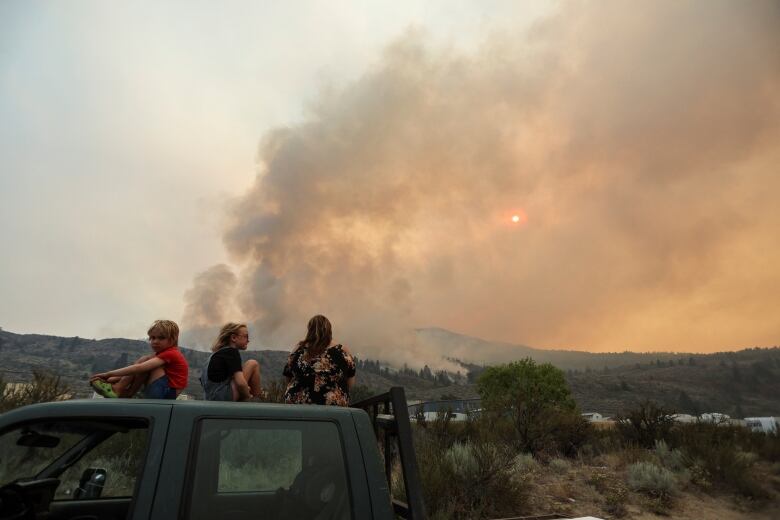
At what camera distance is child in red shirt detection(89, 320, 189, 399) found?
3793 mm

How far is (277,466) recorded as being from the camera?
7.59ft

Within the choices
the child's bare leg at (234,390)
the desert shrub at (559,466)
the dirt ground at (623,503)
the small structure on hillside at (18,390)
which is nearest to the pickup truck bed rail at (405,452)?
the child's bare leg at (234,390)

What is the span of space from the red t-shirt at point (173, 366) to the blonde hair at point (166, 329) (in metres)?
0.12

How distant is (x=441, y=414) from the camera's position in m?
14.1

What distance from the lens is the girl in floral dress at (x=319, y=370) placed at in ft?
13.2

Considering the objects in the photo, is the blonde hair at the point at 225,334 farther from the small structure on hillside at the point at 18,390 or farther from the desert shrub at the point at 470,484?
the small structure on hillside at the point at 18,390

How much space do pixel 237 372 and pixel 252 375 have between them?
260 millimetres

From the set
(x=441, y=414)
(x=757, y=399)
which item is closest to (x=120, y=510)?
(x=441, y=414)

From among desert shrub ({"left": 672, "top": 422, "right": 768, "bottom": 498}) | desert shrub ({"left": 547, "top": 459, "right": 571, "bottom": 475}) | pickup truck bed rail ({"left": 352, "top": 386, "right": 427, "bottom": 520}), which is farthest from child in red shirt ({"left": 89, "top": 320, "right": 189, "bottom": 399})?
desert shrub ({"left": 672, "top": 422, "right": 768, "bottom": 498})

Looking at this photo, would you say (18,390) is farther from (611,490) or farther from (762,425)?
(762,425)

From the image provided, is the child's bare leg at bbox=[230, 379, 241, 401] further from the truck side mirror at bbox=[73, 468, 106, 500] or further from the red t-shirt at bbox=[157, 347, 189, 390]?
the truck side mirror at bbox=[73, 468, 106, 500]

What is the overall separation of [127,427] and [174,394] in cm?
219

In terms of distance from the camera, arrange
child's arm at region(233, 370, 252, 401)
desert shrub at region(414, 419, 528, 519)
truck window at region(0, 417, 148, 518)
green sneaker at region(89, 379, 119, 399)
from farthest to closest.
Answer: desert shrub at region(414, 419, 528, 519) < child's arm at region(233, 370, 252, 401) < green sneaker at region(89, 379, 119, 399) < truck window at region(0, 417, 148, 518)

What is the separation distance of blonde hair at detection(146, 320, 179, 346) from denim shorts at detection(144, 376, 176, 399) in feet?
1.27
